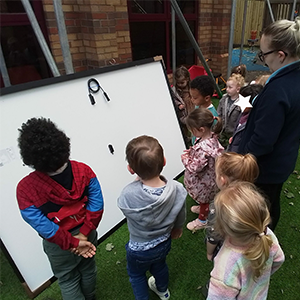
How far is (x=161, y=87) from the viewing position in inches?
120

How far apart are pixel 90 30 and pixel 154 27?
7.11 feet

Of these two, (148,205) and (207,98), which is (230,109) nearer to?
(207,98)

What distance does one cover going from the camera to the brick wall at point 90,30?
3580mm

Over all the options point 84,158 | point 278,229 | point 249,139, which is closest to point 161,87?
point 84,158

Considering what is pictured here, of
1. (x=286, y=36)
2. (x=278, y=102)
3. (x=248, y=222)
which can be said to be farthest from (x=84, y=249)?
(x=286, y=36)

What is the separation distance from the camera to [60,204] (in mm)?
1330

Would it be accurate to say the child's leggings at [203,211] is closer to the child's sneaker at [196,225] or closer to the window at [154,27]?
the child's sneaker at [196,225]

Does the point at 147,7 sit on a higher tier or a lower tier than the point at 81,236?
higher

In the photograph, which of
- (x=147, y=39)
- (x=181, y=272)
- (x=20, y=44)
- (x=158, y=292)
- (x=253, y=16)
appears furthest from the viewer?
(x=253, y=16)

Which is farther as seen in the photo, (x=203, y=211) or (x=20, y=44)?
(x=20, y=44)

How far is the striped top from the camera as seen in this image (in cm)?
104

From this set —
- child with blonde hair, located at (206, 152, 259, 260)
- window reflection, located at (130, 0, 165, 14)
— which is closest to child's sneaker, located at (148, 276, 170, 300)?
child with blonde hair, located at (206, 152, 259, 260)

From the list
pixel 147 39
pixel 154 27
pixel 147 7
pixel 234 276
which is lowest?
pixel 234 276

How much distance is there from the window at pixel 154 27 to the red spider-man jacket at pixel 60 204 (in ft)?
14.2
